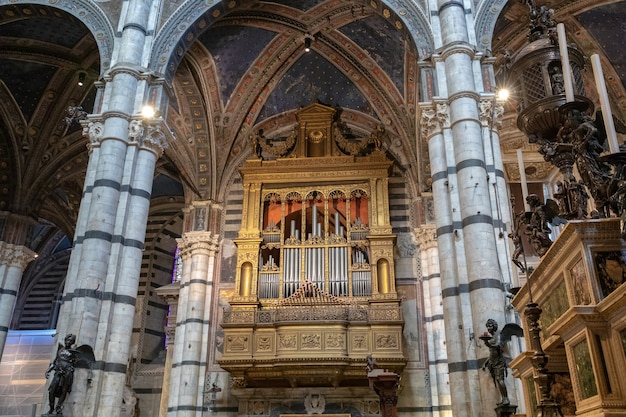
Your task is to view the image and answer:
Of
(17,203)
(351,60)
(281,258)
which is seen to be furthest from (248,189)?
(17,203)

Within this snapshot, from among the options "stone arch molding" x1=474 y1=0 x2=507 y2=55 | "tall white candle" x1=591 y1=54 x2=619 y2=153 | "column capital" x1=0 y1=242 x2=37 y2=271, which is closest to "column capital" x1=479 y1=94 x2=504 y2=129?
"stone arch molding" x1=474 y1=0 x2=507 y2=55

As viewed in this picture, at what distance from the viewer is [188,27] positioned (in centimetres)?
1254

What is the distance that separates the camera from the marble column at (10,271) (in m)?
15.8

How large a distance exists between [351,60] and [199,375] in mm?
9346

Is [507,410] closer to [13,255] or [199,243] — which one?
[199,243]

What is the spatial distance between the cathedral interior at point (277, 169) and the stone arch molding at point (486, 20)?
29mm

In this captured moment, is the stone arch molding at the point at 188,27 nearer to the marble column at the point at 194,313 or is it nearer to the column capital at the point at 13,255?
the marble column at the point at 194,313

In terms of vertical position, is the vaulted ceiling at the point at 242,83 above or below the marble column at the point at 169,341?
above

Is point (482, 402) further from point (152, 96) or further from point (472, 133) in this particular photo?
point (152, 96)

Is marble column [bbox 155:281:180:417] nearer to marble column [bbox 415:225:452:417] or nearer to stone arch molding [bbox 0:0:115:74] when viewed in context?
marble column [bbox 415:225:452:417]

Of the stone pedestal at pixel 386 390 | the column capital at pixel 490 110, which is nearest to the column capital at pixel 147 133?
the column capital at pixel 490 110

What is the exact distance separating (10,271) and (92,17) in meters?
7.92

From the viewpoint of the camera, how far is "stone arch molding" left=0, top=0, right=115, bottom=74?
12375mm

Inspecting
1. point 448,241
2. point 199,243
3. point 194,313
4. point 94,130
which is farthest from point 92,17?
point 448,241
